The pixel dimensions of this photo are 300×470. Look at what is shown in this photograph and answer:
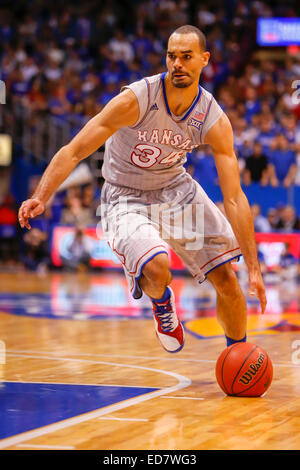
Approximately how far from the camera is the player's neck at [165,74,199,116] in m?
5.26

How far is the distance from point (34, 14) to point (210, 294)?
13352mm

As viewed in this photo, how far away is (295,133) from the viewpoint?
1598 centimetres

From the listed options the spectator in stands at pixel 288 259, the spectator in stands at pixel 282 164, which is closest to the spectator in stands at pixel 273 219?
the spectator in stands at pixel 288 259

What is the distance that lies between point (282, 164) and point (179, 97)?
417 inches

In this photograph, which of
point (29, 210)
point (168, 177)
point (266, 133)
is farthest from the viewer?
point (266, 133)

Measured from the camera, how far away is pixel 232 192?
17.3ft

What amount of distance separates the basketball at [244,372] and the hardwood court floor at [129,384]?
0.22 ft

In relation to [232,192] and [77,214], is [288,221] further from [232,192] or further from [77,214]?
[232,192]

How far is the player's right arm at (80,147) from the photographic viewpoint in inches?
178

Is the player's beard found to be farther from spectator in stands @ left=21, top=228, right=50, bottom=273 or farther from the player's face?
spectator in stands @ left=21, top=228, right=50, bottom=273

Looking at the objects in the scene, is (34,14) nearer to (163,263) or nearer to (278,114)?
(278,114)

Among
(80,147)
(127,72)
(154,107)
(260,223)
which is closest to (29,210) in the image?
(80,147)

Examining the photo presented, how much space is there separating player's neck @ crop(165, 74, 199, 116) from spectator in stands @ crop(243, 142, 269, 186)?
1025 centimetres
